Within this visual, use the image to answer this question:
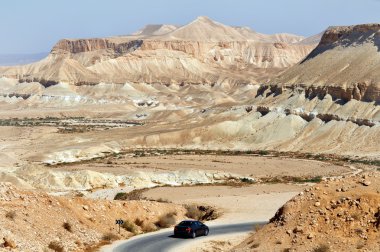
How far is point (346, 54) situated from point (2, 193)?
87103 millimetres

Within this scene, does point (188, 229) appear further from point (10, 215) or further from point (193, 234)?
point (10, 215)

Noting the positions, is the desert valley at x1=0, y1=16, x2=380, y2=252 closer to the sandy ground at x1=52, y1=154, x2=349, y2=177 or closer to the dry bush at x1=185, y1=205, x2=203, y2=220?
the dry bush at x1=185, y1=205, x2=203, y2=220

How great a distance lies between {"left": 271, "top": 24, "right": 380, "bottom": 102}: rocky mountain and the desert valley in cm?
27

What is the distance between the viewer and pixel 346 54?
335 ft

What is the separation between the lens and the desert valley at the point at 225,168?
19.2 meters

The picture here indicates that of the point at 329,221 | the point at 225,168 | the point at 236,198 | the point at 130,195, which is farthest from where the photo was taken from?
the point at 225,168

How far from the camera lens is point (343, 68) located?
9838 cm

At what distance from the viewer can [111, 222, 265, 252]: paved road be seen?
884 inches

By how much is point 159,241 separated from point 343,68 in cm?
7939

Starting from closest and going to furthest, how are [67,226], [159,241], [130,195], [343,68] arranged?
[67,226]
[159,241]
[130,195]
[343,68]

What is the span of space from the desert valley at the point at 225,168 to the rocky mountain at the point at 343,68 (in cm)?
27

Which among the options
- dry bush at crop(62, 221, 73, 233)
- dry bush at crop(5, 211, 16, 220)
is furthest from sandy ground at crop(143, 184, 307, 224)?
dry bush at crop(5, 211, 16, 220)

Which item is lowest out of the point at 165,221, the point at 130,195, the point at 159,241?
the point at 130,195

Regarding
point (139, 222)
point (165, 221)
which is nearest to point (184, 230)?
point (139, 222)
